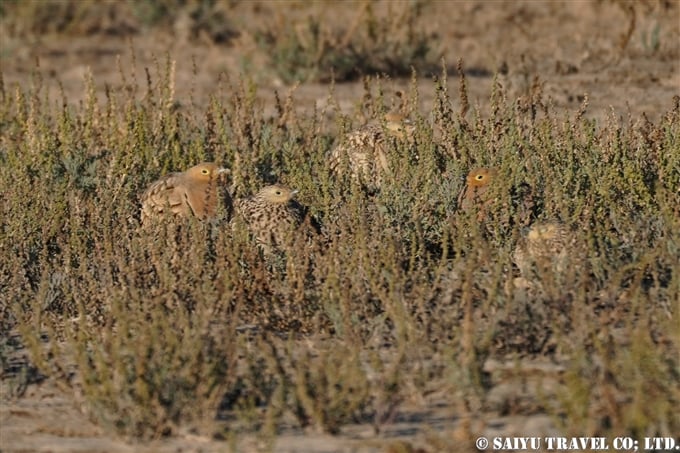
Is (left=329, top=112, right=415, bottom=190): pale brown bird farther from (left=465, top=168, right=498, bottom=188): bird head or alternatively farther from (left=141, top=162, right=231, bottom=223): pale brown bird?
(left=141, top=162, right=231, bottom=223): pale brown bird

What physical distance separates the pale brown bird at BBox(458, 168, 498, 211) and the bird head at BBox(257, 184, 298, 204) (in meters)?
0.82

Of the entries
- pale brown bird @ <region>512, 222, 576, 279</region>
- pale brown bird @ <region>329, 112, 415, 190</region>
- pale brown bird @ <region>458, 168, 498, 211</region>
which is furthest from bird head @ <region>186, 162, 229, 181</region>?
pale brown bird @ <region>512, 222, 576, 279</region>

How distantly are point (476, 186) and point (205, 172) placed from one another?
1.43m

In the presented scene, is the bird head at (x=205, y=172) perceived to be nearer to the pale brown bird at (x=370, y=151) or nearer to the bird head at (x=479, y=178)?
the pale brown bird at (x=370, y=151)

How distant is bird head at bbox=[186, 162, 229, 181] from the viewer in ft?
22.7

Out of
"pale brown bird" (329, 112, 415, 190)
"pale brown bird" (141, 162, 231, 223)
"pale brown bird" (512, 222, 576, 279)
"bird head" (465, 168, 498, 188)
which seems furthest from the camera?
"pale brown bird" (329, 112, 415, 190)

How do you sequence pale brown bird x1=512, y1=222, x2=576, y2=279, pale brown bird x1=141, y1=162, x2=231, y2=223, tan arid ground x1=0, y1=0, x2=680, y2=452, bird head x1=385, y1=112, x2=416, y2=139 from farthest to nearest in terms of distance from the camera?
tan arid ground x1=0, y1=0, x2=680, y2=452, bird head x1=385, y1=112, x2=416, y2=139, pale brown bird x1=141, y1=162, x2=231, y2=223, pale brown bird x1=512, y1=222, x2=576, y2=279

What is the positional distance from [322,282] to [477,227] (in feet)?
2.20

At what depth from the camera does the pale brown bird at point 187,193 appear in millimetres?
6648

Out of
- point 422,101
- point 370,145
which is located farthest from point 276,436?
point 422,101

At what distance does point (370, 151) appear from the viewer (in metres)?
7.16

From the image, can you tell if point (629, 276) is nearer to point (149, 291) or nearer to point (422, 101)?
point (149, 291)

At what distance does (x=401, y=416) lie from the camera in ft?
15.6

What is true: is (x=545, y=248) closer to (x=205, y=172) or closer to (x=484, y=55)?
(x=205, y=172)
